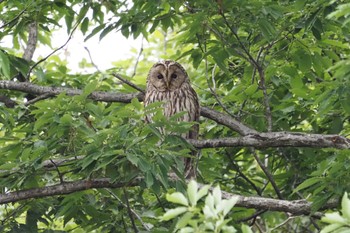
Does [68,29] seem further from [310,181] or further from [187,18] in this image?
[310,181]

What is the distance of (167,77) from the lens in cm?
792

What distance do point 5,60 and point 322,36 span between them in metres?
2.32

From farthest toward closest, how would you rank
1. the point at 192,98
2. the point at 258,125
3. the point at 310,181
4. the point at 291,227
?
the point at 291,227 < the point at 192,98 < the point at 258,125 < the point at 310,181

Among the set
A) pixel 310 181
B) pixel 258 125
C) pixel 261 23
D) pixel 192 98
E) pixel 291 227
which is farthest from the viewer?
pixel 291 227

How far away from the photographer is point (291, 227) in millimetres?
8391

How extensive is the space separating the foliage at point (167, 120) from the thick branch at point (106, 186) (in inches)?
2.4

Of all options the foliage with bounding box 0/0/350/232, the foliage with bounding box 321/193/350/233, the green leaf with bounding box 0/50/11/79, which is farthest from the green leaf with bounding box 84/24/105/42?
the foliage with bounding box 321/193/350/233

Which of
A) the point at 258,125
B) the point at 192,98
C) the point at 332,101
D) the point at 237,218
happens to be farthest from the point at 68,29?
the point at 332,101

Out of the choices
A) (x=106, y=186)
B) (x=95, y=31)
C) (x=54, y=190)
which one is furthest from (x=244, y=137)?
(x=95, y=31)

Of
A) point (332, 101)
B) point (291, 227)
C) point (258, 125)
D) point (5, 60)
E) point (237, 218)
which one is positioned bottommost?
point (291, 227)

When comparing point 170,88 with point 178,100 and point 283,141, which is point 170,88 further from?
point 283,141

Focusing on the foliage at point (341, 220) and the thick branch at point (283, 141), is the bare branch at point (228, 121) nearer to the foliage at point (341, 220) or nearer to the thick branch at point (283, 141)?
the thick branch at point (283, 141)

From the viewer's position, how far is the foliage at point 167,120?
527 centimetres

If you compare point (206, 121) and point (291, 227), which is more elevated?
point (206, 121)
